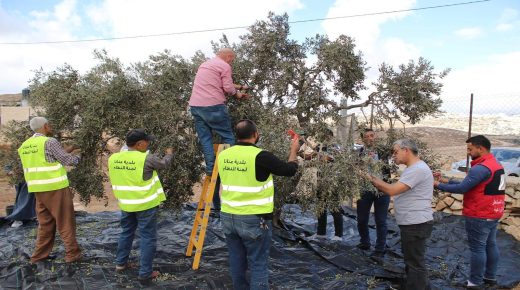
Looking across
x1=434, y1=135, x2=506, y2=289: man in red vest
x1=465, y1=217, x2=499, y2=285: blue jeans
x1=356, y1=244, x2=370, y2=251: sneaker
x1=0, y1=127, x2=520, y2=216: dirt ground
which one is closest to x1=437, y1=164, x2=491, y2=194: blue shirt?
x1=434, y1=135, x2=506, y2=289: man in red vest

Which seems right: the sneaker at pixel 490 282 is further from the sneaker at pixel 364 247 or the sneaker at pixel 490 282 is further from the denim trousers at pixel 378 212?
the sneaker at pixel 364 247

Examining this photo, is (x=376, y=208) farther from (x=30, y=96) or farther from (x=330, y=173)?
(x=30, y=96)

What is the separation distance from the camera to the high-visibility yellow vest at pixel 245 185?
396cm

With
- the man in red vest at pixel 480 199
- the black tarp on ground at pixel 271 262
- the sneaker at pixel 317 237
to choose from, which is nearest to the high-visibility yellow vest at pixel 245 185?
the black tarp on ground at pixel 271 262

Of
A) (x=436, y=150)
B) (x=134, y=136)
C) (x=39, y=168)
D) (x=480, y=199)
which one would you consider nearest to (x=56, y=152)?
(x=39, y=168)

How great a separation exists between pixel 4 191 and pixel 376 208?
1362cm

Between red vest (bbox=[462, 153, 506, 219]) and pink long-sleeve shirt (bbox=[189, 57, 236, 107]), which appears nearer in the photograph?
red vest (bbox=[462, 153, 506, 219])

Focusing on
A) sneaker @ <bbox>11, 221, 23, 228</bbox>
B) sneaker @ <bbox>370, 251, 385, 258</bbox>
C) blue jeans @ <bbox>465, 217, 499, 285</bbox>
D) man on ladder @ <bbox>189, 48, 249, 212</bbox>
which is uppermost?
man on ladder @ <bbox>189, 48, 249, 212</bbox>

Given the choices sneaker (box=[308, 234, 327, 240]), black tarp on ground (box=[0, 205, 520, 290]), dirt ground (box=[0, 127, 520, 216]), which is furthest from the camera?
dirt ground (box=[0, 127, 520, 216])

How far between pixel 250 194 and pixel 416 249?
2.17 metres

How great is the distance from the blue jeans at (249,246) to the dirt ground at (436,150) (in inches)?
228

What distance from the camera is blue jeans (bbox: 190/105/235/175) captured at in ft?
18.0

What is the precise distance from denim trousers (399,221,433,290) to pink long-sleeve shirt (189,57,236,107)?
282 cm

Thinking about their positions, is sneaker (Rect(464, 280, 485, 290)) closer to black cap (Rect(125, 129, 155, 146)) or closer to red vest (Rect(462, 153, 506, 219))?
red vest (Rect(462, 153, 506, 219))
